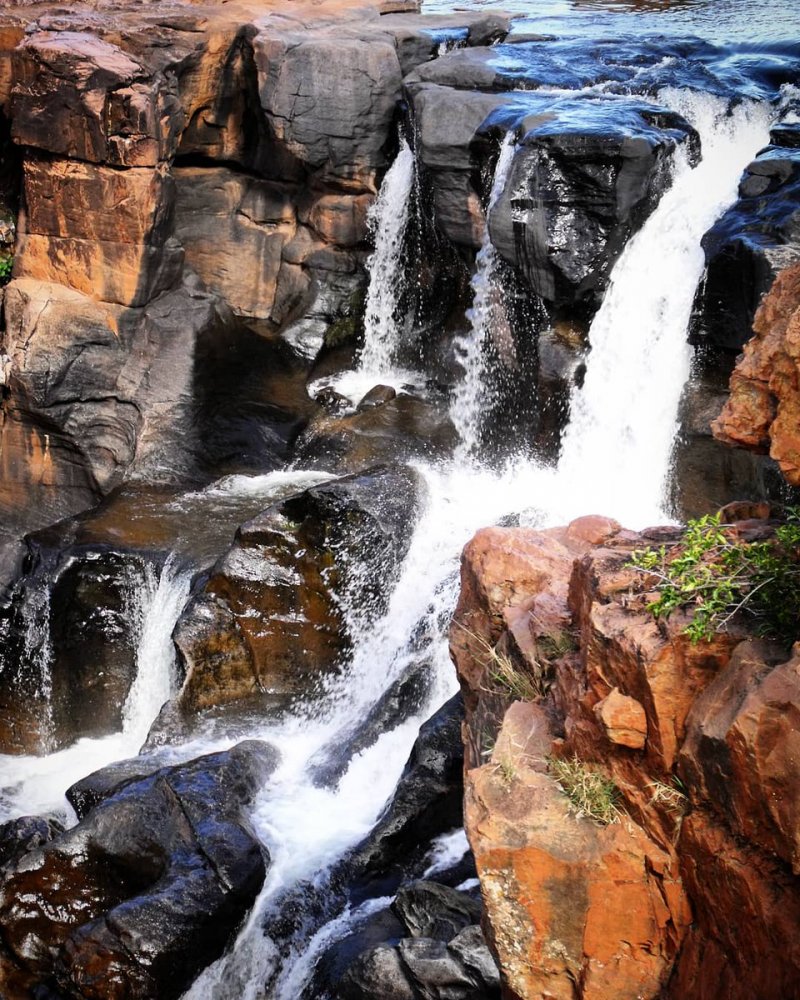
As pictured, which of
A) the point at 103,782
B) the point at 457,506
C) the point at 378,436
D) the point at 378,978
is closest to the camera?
the point at 378,978

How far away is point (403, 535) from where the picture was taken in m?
10.1

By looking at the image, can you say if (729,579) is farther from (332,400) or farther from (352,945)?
(332,400)

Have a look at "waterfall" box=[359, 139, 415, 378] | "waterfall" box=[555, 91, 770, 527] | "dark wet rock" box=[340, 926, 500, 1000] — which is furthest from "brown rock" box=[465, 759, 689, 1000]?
"waterfall" box=[359, 139, 415, 378]

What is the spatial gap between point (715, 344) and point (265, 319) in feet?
21.5

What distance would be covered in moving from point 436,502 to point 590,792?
20.4 feet

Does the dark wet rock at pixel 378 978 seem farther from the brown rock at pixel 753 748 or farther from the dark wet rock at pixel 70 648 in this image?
the dark wet rock at pixel 70 648

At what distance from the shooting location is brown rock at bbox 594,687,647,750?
4570 mm

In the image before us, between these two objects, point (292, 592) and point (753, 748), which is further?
point (292, 592)

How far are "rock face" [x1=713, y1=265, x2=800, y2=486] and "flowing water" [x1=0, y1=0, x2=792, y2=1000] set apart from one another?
3798 millimetres

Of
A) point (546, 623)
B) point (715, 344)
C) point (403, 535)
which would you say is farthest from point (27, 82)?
point (546, 623)

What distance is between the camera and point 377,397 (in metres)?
13.3

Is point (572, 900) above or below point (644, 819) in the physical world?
below

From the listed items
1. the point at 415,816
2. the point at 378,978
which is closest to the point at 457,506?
the point at 415,816

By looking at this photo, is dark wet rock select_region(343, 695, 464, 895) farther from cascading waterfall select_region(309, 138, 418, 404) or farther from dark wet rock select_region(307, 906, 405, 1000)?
cascading waterfall select_region(309, 138, 418, 404)
